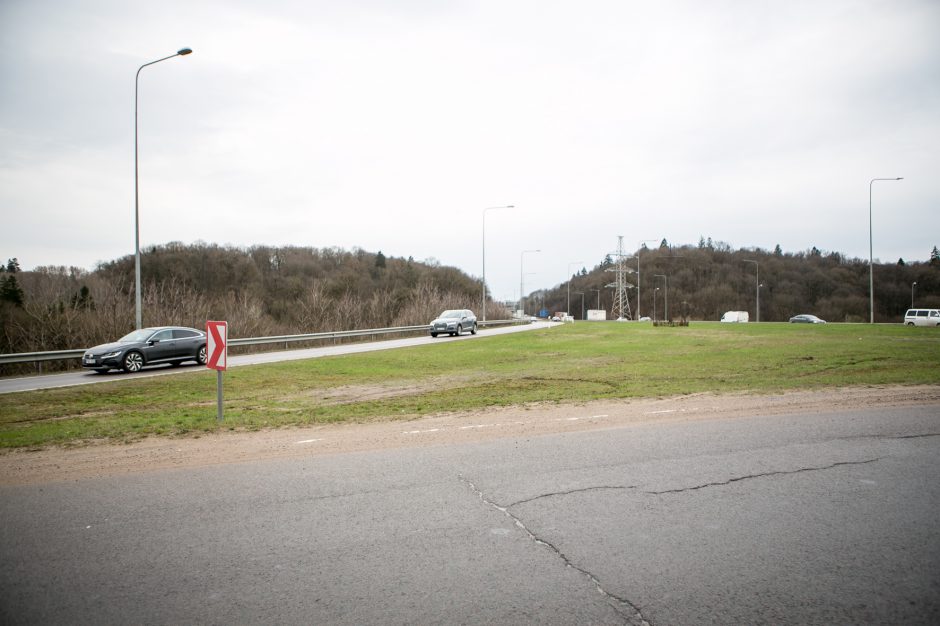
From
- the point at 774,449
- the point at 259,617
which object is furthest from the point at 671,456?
the point at 259,617

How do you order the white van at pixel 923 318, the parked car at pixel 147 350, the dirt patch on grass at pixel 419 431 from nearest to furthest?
the dirt patch on grass at pixel 419 431, the parked car at pixel 147 350, the white van at pixel 923 318

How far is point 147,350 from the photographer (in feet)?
68.2

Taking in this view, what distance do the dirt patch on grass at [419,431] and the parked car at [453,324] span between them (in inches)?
1186

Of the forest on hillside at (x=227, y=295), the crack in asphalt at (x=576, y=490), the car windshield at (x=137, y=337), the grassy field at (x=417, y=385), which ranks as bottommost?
the grassy field at (x=417, y=385)

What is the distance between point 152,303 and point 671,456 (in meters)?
33.6

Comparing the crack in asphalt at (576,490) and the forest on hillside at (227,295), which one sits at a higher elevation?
the forest on hillside at (227,295)

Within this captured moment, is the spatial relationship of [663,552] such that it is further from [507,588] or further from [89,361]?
[89,361]

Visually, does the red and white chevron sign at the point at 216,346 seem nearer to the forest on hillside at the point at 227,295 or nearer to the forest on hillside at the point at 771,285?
the forest on hillside at the point at 227,295

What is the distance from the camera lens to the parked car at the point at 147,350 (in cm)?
1983

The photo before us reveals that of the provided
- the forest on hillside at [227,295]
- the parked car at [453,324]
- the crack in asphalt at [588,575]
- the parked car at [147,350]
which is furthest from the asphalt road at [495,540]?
the parked car at [453,324]

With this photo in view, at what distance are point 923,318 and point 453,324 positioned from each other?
1688 inches

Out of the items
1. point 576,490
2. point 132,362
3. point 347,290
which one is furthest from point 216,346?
point 347,290

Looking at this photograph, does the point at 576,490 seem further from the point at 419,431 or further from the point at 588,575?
the point at 419,431

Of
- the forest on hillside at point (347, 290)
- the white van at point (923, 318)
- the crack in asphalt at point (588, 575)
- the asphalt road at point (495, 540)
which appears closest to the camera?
the crack in asphalt at point (588, 575)
